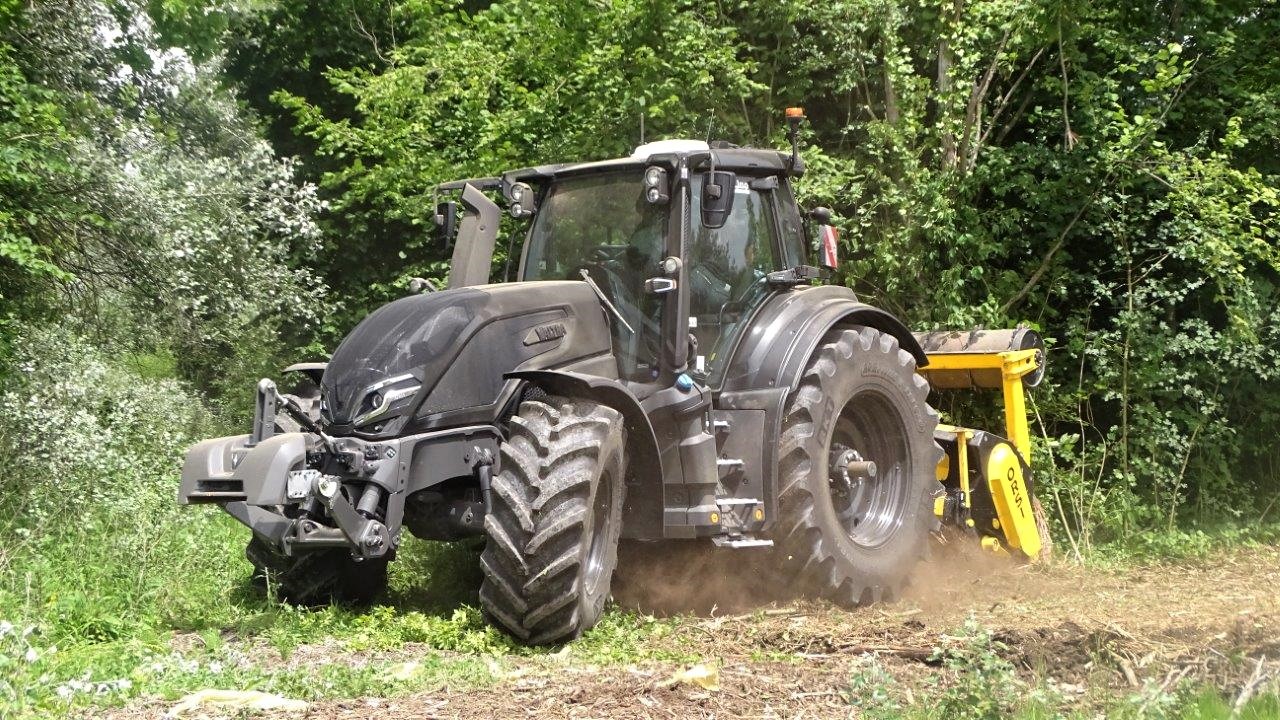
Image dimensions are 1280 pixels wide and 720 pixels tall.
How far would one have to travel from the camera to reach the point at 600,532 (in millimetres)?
5848

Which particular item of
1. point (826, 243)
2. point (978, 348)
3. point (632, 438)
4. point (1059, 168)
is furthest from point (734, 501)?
point (1059, 168)

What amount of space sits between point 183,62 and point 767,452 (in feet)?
37.4

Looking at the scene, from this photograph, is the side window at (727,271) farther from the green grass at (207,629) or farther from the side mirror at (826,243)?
the green grass at (207,629)

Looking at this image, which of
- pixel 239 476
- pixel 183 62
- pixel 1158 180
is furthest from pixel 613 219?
pixel 183 62

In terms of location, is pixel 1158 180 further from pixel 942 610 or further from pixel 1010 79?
pixel 942 610

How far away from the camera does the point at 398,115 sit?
1230 cm

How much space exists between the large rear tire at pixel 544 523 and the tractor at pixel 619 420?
1 centimetres

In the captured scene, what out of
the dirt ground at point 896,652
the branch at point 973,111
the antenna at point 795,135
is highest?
the branch at point 973,111

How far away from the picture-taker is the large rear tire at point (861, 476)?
646 cm

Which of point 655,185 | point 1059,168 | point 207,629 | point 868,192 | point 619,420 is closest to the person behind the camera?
point 619,420

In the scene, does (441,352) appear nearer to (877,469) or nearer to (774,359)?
(774,359)

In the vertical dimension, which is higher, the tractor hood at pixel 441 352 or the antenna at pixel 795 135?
the antenna at pixel 795 135

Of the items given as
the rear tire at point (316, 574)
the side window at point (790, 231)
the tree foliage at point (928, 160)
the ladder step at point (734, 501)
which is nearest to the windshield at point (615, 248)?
the ladder step at point (734, 501)

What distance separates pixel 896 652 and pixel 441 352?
2404 mm
